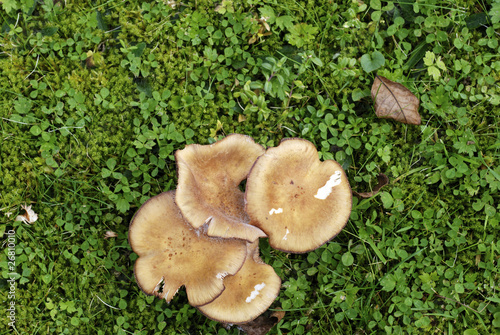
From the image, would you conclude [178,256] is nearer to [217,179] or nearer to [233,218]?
[233,218]

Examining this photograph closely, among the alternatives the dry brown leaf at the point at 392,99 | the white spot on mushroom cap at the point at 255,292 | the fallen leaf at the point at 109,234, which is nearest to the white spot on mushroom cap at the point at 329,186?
the white spot on mushroom cap at the point at 255,292

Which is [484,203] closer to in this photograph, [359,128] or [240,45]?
[359,128]

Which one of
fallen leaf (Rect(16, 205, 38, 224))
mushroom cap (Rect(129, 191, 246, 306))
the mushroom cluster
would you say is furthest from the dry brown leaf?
fallen leaf (Rect(16, 205, 38, 224))

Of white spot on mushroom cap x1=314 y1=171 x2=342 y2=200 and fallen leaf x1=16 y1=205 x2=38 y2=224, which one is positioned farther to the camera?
fallen leaf x1=16 y1=205 x2=38 y2=224

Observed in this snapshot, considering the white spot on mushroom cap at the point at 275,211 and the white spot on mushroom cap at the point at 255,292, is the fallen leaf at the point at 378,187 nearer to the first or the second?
the white spot on mushroom cap at the point at 275,211

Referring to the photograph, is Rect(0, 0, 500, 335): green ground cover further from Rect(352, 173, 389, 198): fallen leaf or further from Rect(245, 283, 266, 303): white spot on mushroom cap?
Rect(245, 283, 266, 303): white spot on mushroom cap

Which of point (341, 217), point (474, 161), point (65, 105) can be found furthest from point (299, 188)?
point (65, 105)

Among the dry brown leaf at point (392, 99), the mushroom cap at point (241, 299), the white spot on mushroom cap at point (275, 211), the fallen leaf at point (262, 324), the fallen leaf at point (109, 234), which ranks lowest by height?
the fallen leaf at point (262, 324)
